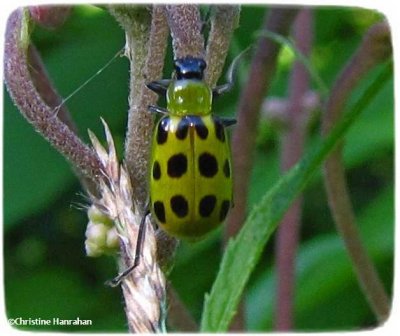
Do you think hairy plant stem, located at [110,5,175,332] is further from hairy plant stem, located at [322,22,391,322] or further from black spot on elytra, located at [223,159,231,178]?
hairy plant stem, located at [322,22,391,322]

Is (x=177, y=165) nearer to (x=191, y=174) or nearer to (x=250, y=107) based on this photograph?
(x=191, y=174)

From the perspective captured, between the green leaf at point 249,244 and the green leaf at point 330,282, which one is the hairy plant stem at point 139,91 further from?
the green leaf at point 330,282

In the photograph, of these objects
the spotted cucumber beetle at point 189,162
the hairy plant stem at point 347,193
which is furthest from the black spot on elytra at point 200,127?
the hairy plant stem at point 347,193

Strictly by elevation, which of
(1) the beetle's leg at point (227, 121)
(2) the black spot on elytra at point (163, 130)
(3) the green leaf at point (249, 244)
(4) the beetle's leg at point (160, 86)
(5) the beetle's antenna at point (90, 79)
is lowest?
(3) the green leaf at point (249, 244)

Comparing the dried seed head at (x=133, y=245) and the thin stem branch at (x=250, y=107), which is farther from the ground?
the thin stem branch at (x=250, y=107)

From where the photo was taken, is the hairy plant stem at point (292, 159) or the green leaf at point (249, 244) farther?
the hairy plant stem at point (292, 159)

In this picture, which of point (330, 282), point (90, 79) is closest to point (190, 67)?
point (90, 79)

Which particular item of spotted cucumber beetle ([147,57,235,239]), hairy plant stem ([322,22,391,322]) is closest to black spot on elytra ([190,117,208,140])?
spotted cucumber beetle ([147,57,235,239])
